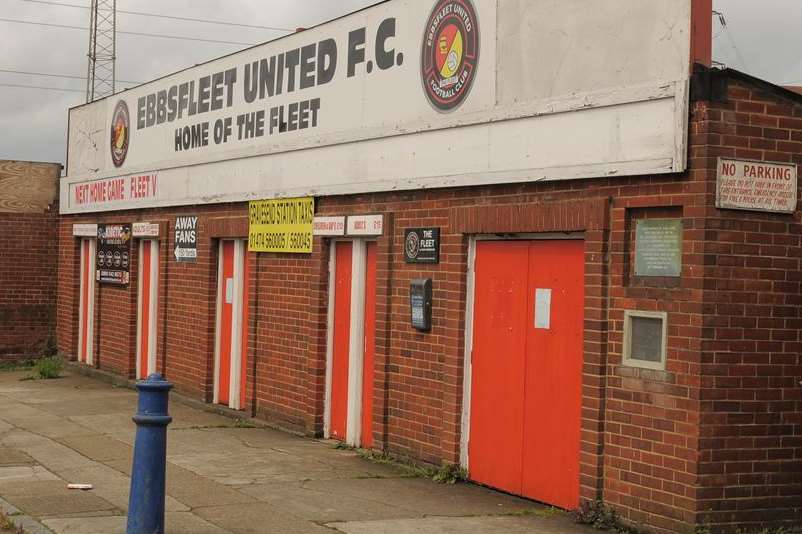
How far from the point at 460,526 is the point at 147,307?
10.7m

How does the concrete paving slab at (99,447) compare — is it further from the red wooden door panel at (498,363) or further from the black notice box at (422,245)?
the red wooden door panel at (498,363)

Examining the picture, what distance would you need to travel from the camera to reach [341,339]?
1328cm

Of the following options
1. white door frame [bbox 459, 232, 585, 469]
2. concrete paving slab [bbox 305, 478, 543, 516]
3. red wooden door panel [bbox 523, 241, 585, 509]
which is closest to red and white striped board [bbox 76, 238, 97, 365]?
concrete paving slab [bbox 305, 478, 543, 516]

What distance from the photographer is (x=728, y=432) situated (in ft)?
27.2

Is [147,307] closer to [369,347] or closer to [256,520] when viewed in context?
[369,347]

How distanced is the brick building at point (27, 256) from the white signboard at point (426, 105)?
4.52 meters

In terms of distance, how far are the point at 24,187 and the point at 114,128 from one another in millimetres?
3630

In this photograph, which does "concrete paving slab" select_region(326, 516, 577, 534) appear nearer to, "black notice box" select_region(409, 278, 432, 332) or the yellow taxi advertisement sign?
"black notice box" select_region(409, 278, 432, 332)

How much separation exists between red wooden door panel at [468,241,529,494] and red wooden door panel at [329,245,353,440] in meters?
2.63

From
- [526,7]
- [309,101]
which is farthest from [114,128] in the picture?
[526,7]

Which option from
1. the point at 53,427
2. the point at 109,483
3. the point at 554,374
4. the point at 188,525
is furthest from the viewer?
the point at 53,427

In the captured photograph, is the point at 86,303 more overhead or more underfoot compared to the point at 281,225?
more underfoot

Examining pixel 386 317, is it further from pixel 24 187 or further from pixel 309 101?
pixel 24 187

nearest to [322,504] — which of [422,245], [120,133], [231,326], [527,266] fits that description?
[527,266]
